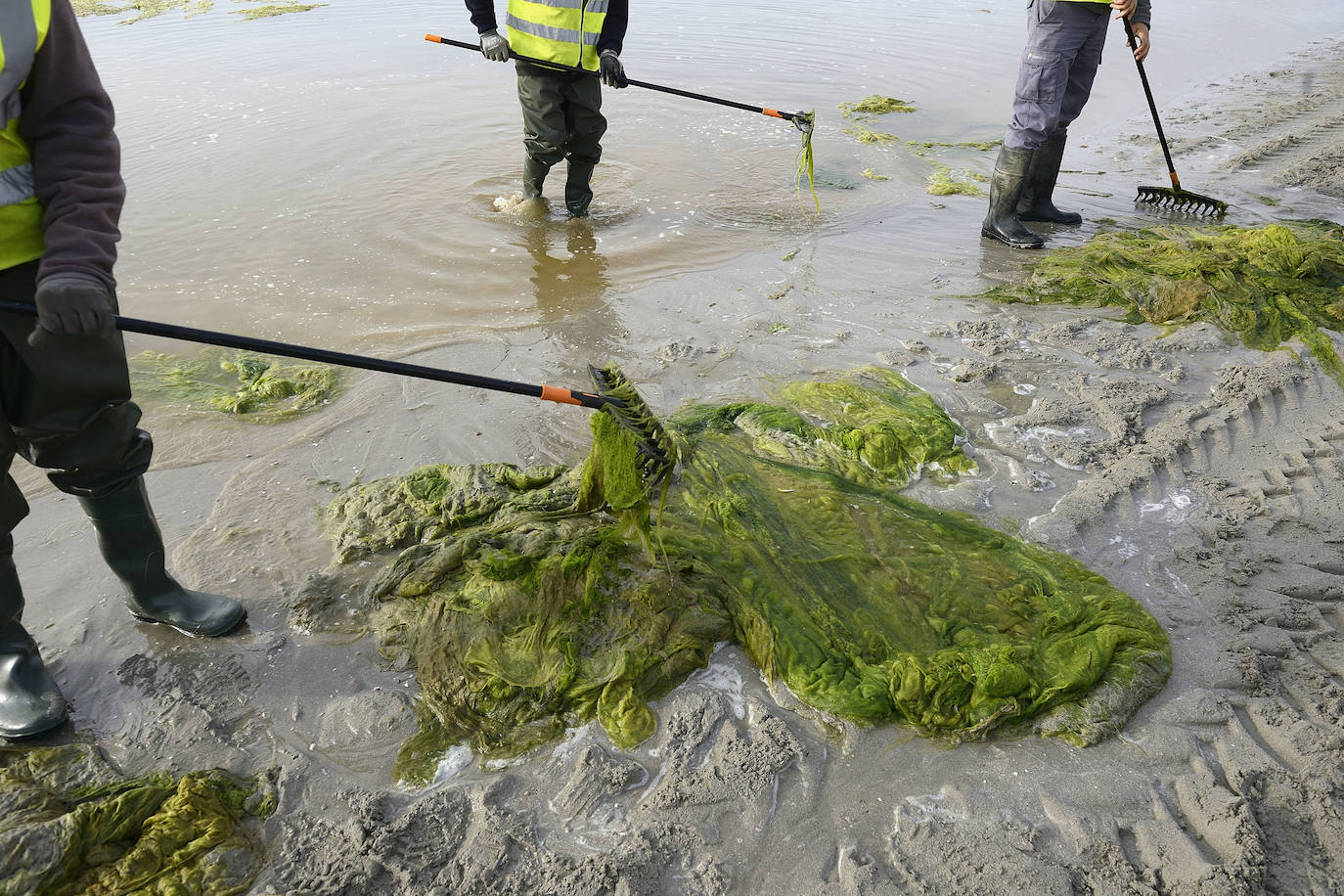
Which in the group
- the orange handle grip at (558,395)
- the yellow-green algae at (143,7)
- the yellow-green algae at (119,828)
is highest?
the orange handle grip at (558,395)

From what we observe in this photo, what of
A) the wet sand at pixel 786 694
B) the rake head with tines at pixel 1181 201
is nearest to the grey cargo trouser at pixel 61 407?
the wet sand at pixel 786 694

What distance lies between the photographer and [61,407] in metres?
1.98

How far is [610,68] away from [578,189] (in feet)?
3.05

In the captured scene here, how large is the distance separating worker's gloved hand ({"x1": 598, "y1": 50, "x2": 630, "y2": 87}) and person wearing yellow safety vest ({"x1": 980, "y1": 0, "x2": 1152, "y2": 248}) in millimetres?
2609

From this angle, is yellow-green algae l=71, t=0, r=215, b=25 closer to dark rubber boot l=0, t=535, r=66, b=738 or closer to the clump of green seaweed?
the clump of green seaweed

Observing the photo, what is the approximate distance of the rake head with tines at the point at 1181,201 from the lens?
593 centimetres

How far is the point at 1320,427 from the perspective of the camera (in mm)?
3473

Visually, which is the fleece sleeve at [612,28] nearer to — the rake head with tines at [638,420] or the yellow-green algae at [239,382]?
the yellow-green algae at [239,382]

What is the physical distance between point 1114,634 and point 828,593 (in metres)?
0.85

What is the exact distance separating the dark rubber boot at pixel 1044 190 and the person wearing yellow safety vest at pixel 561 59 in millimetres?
3069

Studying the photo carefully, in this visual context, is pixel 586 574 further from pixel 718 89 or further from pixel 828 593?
pixel 718 89

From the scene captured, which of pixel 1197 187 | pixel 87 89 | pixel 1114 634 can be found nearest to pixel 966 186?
pixel 1197 187

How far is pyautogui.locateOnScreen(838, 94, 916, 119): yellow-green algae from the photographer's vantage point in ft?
28.0

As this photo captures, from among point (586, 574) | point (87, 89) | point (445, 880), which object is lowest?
point (445, 880)
